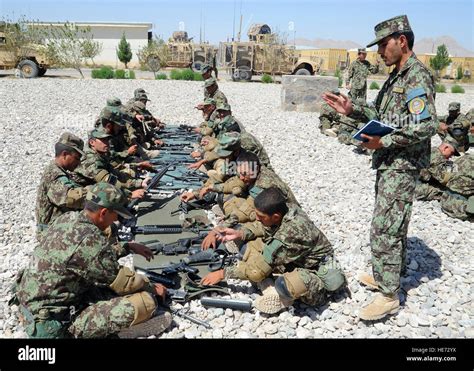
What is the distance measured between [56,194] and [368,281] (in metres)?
3.20

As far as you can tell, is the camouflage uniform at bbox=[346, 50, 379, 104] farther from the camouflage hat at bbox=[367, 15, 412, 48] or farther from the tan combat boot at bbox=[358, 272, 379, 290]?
the camouflage hat at bbox=[367, 15, 412, 48]

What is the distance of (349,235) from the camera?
17.6 feet

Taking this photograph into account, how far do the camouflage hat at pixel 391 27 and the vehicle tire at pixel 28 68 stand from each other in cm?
2249

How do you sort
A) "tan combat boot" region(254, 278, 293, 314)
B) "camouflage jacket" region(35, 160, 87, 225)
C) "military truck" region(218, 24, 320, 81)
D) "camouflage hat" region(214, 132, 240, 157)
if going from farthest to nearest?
1. "military truck" region(218, 24, 320, 81)
2. "camouflage hat" region(214, 132, 240, 157)
3. "camouflage jacket" region(35, 160, 87, 225)
4. "tan combat boot" region(254, 278, 293, 314)

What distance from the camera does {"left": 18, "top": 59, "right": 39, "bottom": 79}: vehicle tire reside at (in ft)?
72.7

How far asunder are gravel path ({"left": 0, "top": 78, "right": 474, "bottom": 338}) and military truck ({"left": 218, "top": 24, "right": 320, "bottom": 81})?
12.0 meters

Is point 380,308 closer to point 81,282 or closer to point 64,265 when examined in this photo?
point 81,282

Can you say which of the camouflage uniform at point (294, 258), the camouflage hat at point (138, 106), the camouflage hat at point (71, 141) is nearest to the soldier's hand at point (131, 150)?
the camouflage hat at point (138, 106)

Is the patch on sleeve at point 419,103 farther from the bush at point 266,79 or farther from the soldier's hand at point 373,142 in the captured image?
the bush at point 266,79

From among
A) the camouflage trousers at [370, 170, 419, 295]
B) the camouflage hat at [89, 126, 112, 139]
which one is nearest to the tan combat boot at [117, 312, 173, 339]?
the camouflage trousers at [370, 170, 419, 295]

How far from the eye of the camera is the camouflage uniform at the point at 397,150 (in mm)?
3328

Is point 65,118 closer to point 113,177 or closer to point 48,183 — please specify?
point 113,177

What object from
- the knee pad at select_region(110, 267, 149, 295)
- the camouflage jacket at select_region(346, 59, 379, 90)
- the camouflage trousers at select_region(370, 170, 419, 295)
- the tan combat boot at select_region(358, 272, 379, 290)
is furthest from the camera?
the camouflage jacket at select_region(346, 59, 379, 90)
